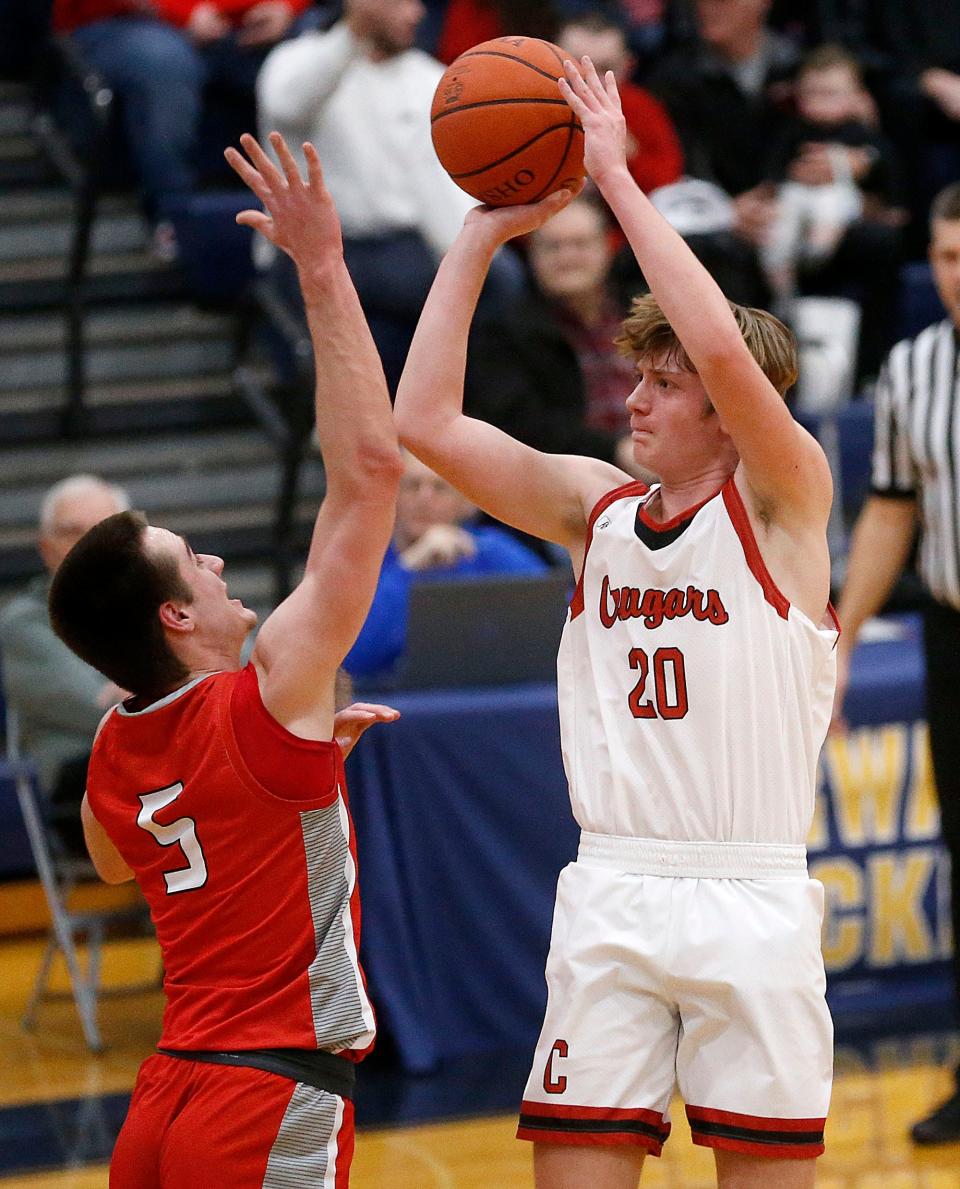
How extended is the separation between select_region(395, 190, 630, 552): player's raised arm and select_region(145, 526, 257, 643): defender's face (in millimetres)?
483

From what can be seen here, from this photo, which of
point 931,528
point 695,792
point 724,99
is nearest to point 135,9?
point 724,99

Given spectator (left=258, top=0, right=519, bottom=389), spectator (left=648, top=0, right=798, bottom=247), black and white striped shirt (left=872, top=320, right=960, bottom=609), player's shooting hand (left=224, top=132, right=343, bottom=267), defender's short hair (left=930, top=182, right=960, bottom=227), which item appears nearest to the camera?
player's shooting hand (left=224, top=132, right=343, bottom=267)

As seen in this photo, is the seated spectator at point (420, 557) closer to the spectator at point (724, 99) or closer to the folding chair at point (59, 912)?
the folding chair at point (59, 912)

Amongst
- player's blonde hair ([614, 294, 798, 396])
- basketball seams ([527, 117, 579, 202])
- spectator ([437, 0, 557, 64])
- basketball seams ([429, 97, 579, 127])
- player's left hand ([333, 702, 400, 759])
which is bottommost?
player's left hand ([333, 702, 400, 759])

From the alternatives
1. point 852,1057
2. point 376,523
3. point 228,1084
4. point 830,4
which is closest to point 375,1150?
point 852,1057

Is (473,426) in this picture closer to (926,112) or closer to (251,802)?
(251,802)

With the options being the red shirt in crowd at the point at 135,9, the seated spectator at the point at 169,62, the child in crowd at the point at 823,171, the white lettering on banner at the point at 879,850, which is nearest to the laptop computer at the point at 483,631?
the white lettering on banner at the point at 879,850

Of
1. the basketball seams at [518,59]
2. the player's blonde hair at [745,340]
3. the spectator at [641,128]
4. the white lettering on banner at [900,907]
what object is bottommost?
the white lettering on banner at [900,907]

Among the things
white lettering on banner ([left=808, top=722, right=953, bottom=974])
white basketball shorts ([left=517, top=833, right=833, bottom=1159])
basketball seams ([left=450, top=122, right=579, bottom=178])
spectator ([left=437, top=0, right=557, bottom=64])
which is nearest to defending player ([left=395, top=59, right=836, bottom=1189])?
white basketball shorts ([left=517, top=833, right=833, bottom=1159])

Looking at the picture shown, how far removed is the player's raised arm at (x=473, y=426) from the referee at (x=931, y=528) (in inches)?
73.4

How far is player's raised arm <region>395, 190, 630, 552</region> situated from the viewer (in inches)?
127

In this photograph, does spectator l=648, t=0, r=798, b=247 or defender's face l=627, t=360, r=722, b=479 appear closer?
defender's face l=627, t=360, r=722, b=479

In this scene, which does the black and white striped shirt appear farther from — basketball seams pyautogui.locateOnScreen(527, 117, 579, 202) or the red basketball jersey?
the red basketball jersey

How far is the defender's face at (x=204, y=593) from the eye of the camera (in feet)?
9.36
